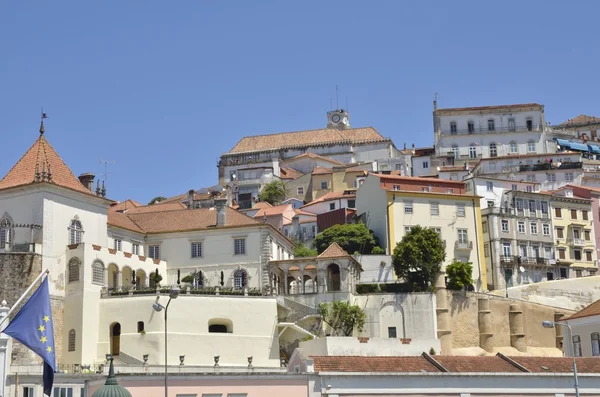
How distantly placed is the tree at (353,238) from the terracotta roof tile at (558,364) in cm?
→ 3246

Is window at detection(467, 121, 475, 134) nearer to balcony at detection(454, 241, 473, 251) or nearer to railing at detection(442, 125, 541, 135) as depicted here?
railing at detection(442, 125, 541, 135)

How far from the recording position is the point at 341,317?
65.8 meters

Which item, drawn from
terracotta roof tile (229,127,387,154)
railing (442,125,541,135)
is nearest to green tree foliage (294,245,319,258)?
Answer: railing (442,125,541,135)

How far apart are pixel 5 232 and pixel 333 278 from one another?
2163 centimetres

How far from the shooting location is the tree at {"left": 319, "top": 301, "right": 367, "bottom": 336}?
6569cm

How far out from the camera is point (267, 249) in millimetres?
69250

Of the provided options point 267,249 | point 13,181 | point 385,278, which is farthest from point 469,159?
point 13,181

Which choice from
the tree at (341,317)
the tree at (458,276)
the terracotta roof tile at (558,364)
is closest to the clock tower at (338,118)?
the tree at (458,276)

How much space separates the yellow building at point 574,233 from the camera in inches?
3684

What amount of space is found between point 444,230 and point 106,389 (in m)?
51.2

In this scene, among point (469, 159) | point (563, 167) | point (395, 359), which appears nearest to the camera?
point (395, 359)

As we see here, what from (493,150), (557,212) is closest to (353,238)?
(557,212)

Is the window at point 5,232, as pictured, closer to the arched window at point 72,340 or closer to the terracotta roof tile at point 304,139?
the arched window at point 72,340

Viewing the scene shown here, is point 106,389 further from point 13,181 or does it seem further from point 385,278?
point 385,278
